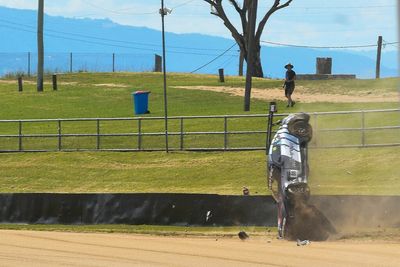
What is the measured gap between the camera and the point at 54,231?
1764cm

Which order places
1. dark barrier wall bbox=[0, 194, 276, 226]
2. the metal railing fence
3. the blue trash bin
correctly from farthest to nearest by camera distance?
1. the blue trash bin
2. the metal railing fence
3. dark barrier wall bbox=[0, 194, 276, 226]

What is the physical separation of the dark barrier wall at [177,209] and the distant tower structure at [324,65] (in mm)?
39258

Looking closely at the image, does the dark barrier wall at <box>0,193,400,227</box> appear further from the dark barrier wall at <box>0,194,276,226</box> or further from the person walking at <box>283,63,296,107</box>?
the person walking at <box>283,63,296,107</box>

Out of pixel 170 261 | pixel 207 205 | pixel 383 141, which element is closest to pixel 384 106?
pixel 383 141

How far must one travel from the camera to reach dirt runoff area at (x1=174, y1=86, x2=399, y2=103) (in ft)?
115

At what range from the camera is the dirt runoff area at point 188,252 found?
37.0 ft

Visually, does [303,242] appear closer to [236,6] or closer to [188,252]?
[188,252]

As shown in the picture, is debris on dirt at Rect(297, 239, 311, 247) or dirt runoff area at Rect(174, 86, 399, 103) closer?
debris on dirt at Rect(297, 239, 311, 247)

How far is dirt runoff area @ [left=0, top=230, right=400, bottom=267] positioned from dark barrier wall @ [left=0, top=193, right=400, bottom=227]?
5.99 feet

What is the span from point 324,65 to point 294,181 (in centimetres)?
4329

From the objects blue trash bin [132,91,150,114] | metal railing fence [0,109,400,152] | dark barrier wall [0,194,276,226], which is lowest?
dark barrier wall [0,194,276,226]


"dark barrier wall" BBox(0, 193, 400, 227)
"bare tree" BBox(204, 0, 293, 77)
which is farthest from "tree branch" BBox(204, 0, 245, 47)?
"dark barrier wall" BBox(0, 193, 400, 227)

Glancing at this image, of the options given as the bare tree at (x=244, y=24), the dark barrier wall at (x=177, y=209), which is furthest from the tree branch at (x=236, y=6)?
the dark barrier wall at (x=177, y=209)

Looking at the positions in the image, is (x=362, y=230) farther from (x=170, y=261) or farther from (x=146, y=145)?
(x=146, y=145)
